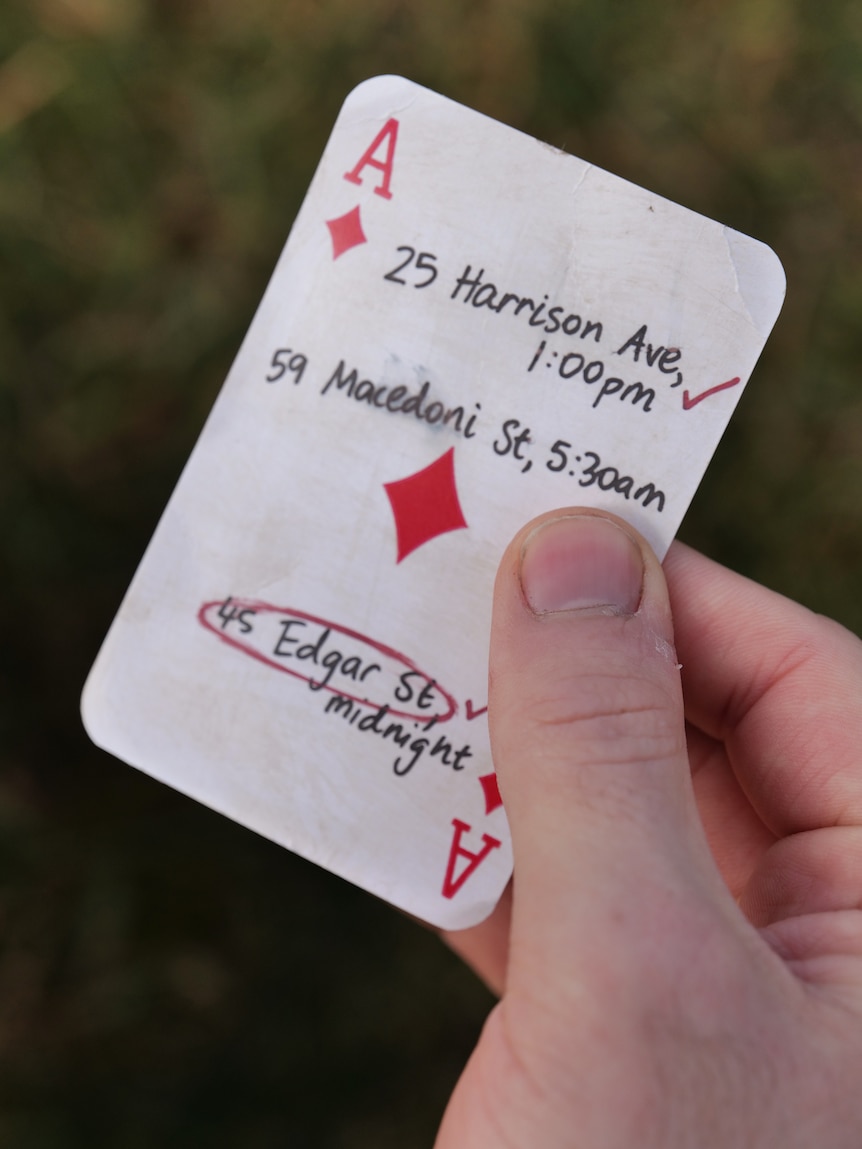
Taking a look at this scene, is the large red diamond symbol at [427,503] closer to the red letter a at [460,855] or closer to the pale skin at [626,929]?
the pale skin at [626,929]

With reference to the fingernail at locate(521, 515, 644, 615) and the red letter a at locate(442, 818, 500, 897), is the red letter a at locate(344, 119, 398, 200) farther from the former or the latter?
the red letter a at locate(442, 818, 500, 897)

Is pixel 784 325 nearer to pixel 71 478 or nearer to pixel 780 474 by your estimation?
pixel 780 474

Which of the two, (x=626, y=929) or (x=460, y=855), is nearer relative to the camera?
(x=626, y=929)

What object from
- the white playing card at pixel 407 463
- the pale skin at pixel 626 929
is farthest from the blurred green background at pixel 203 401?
the pale skin at pixel 626 929

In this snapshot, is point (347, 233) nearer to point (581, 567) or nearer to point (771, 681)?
point (581, 567)

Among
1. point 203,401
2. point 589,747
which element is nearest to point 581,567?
point 589,747

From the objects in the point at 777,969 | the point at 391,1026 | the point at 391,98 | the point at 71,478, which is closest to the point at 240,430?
the point at 391,98
